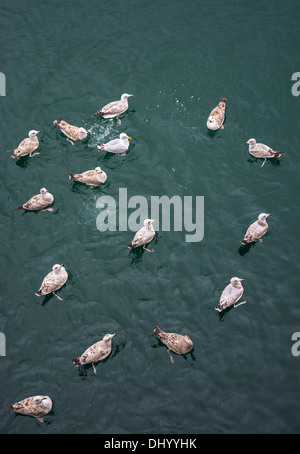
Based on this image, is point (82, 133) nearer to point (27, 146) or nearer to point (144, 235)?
point (27, 146)

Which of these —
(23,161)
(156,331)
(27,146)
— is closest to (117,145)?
(27,146)

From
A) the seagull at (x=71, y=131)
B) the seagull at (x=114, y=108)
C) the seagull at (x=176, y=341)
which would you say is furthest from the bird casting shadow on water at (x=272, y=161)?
the seagull at (x=176, y=341)

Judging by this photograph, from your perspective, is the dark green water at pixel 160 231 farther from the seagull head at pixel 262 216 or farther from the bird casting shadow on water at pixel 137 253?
the seagull head at pixel 262 216

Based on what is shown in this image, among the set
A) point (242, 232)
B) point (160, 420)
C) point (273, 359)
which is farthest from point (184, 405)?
point (242, 232)

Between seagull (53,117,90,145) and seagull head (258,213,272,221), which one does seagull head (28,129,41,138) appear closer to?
seagull (53,117,90,145)

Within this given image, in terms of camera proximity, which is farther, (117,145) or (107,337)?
(117,145)
